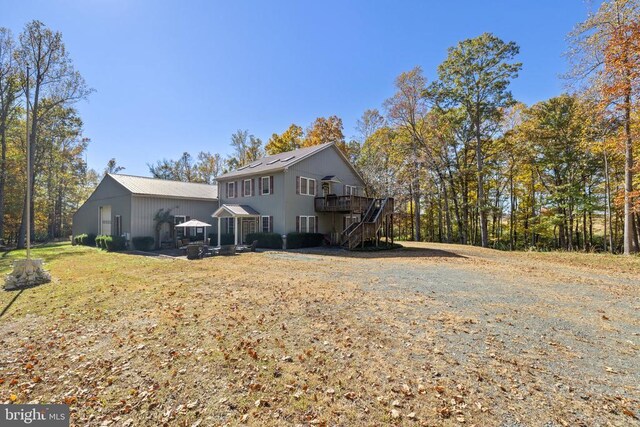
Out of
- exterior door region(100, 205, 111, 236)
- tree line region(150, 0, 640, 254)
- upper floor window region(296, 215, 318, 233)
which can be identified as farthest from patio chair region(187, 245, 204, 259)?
tree line region(150, 0, 640, 254)

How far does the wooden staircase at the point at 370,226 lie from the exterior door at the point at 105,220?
60.7 feet

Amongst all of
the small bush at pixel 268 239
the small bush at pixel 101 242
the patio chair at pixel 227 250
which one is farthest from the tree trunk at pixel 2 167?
the small bush at pixel 268 239

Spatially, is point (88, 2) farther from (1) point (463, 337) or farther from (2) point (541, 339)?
(2) point (541, 339)

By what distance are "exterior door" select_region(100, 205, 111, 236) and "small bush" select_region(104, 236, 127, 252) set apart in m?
3.87

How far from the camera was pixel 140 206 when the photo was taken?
64.3ft

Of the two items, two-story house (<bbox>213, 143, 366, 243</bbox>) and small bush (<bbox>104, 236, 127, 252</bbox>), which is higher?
two-story house (<bbox>213, 143, 366, 243</bbox>)

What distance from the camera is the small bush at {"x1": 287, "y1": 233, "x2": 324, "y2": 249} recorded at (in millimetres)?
18531

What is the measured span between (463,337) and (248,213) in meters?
17.4

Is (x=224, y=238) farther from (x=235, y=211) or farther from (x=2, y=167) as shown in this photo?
(x=2, y=167)

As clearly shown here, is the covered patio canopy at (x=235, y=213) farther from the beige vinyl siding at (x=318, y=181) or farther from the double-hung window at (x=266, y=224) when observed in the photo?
the beige vinyl siding at (x=318, y=181)

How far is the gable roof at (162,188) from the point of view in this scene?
20189 mm

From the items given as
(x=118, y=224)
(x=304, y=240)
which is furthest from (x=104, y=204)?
(x=304, y=240)

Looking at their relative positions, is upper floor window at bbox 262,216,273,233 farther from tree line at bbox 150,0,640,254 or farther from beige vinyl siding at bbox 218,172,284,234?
tree line at bbox 150,0,640,254

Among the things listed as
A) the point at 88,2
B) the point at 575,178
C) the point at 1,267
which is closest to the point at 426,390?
the point at 88,2
